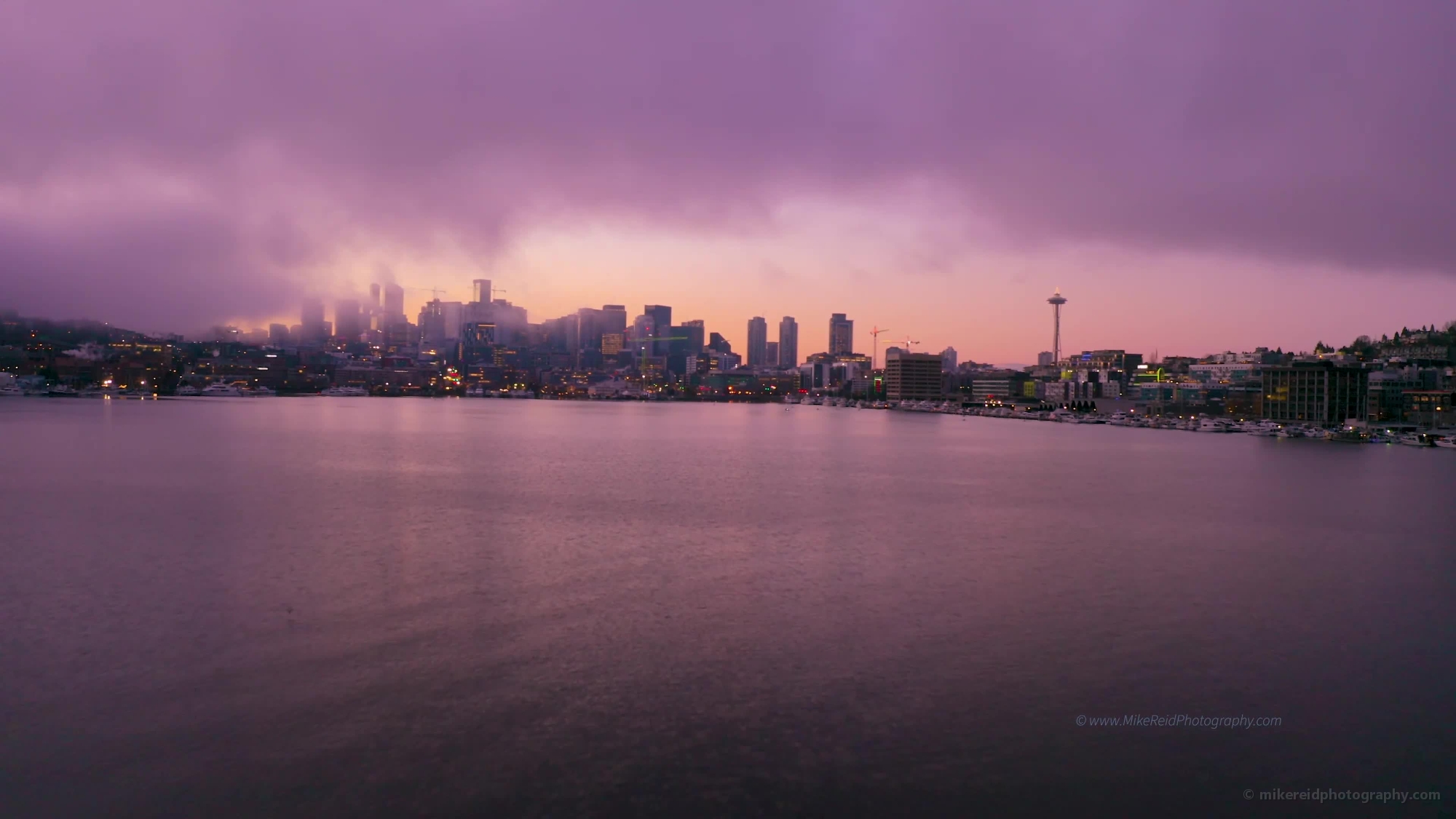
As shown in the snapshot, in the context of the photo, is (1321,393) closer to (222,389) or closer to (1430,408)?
(1430,408)

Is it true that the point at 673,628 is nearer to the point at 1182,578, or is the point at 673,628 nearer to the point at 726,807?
the point at 726,807

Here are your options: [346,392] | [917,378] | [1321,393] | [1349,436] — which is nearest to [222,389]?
[346,392]

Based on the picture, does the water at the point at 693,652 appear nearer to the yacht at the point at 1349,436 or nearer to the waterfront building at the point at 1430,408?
the yacht at the point at 1349,436

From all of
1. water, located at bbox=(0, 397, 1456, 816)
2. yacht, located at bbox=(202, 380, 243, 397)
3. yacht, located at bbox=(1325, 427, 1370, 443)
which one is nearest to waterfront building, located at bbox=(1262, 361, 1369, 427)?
yacht, located at bbox=(1325, 427, 1370, 443)

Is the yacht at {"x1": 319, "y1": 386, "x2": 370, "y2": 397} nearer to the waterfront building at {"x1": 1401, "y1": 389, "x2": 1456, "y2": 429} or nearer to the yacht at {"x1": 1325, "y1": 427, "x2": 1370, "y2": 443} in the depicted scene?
the yacht at {"x1": 1325, "y1": 427, "x2": 1370, "y2": 443}

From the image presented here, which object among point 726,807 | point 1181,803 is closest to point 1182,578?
point 1181,803

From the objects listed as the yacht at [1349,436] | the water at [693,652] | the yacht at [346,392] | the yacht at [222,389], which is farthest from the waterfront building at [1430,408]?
the yacht at [346,392]

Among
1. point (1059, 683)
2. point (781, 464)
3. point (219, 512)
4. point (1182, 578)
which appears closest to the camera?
point (1059, 683)
